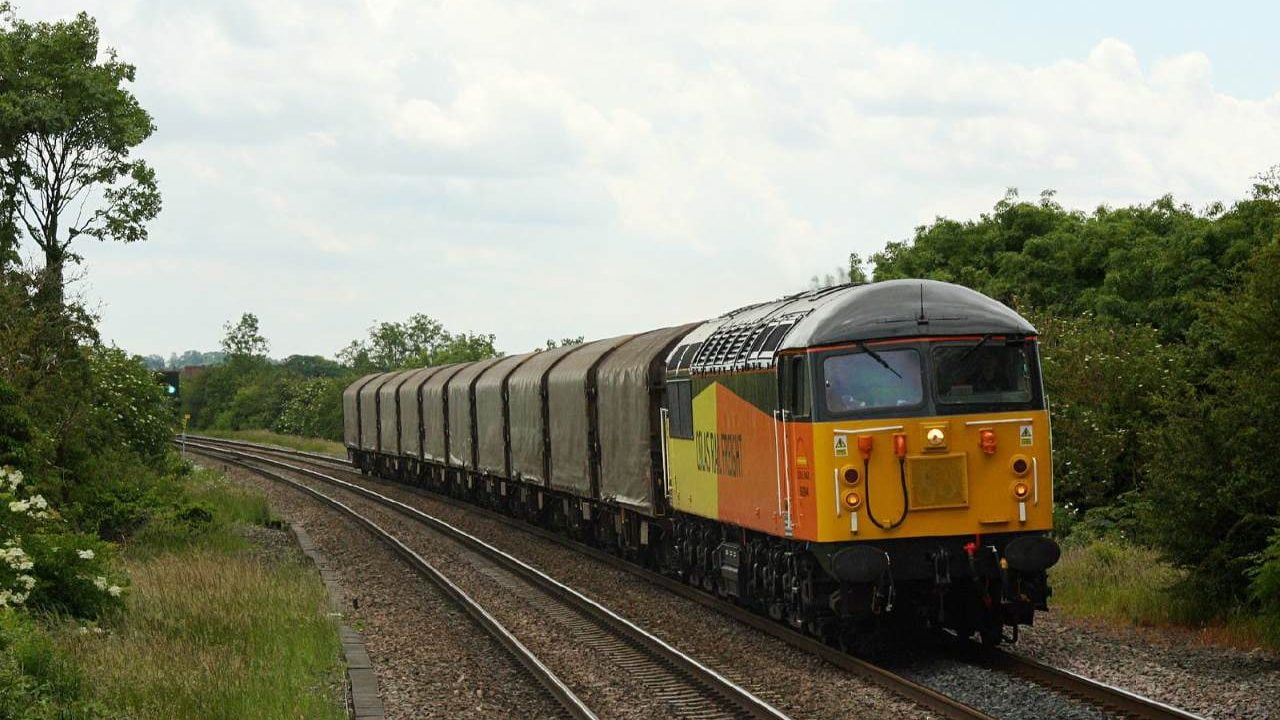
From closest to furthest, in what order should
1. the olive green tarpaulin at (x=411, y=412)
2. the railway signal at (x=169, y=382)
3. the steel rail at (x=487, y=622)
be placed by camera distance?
the steel rail at (x=487, y=622) → the railway signal at (x=169, y=382) → the olive green tarpaulin at (x=411, y=412)

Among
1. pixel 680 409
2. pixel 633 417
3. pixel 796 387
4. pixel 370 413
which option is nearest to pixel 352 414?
pixel 370 413

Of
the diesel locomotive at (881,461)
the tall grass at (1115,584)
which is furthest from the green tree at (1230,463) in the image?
the diesel locomotive at (881,461)

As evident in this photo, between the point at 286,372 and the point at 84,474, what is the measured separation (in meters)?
94.6

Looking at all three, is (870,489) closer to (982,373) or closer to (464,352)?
(982,373)

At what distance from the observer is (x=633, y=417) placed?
71.1 ft

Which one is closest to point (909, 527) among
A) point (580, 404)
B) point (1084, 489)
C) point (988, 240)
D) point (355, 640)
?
point (355, 640)

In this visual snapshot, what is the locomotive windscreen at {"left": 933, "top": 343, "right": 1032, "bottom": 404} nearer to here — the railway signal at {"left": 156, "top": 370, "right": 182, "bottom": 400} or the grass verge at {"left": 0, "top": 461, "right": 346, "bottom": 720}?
the grass verge at {"left": 0, "top": 461, "right": 346, "bottom": 720}

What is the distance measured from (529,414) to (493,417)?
3948 millimetres

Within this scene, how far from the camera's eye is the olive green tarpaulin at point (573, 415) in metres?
25.1

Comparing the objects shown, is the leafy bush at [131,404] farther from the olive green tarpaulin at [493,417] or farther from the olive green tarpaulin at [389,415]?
the olive green tarpaulin at [389,415]

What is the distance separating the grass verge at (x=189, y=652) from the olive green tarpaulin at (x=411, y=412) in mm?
21738

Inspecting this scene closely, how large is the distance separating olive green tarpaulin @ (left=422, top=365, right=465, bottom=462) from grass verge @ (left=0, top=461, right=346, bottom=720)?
1836 cm

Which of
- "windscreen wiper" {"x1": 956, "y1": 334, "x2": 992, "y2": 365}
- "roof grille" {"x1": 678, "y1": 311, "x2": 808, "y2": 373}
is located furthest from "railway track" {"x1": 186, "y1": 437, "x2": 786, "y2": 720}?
"windscreen wiper" {"x1": 956, "y1": 334, "x2": 992, "y2": 365}

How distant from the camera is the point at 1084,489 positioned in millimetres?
22766
